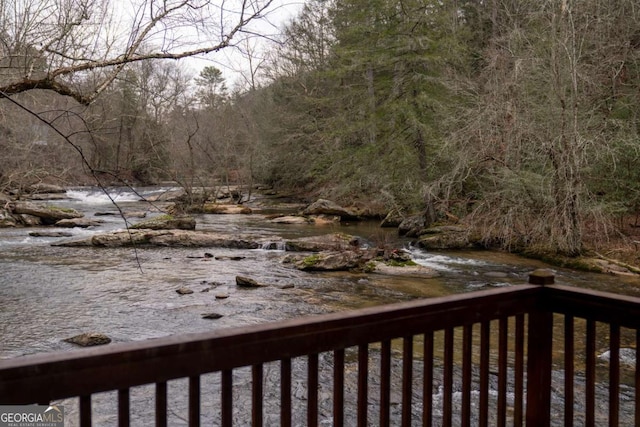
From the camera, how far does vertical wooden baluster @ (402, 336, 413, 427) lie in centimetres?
215

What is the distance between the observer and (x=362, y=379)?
2.11m

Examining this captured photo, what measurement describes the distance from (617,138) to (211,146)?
72.5 feet

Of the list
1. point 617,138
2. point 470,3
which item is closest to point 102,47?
point 617,138

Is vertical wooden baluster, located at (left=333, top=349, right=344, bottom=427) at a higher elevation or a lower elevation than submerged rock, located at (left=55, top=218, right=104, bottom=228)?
higher

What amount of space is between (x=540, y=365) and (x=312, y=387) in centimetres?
131

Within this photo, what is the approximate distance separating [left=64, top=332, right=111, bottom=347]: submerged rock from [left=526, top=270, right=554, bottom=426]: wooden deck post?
5.56 metres

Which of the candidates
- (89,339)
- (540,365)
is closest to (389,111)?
(89,339)

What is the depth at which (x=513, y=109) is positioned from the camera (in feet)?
40.3

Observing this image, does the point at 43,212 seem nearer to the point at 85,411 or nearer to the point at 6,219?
the point at 6,219

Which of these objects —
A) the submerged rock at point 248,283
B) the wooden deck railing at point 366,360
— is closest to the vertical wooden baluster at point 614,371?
the wooden deck railing at point 366,360

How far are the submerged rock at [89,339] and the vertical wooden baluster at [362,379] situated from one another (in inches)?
211

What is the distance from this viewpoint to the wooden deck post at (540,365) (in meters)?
2.58

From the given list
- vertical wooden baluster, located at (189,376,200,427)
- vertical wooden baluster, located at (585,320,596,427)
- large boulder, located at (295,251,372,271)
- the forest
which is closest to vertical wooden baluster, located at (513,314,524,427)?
vertical wooden baluster, located at (585,320,596,427)

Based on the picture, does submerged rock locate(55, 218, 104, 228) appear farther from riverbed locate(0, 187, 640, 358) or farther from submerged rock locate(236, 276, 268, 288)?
submerged rock locate(236, 276, 268, 288)
